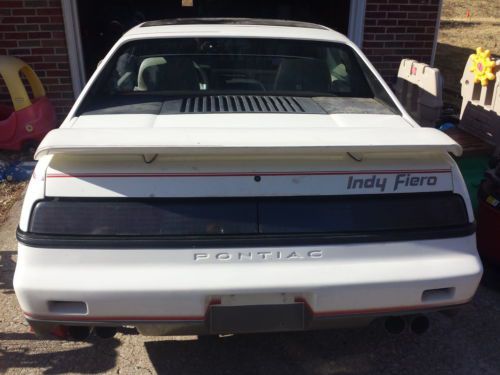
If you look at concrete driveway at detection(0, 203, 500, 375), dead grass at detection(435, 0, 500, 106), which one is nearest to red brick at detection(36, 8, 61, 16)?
concrete driveway at detection(0, 203, 500, 375)

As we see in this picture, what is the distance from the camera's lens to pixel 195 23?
3596 millimetres

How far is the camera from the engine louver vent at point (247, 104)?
2.79 metres

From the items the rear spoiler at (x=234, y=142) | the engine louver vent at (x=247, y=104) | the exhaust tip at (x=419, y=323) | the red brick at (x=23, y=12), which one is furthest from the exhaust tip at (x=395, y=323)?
the red brick at (x=23, y=12)

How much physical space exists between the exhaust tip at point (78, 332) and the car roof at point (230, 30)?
70.7 inches

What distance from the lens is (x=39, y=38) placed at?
6031 millimetres

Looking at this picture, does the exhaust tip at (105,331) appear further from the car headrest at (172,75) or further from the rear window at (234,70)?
the car headrest at (172,75)

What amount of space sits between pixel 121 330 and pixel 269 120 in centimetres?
125

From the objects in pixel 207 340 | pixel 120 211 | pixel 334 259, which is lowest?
pixel 207 340

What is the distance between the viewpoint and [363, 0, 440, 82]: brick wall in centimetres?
646

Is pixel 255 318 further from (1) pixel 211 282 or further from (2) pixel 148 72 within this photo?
(2) pixel 148 72

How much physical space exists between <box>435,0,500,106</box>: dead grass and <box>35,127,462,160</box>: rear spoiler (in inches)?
267

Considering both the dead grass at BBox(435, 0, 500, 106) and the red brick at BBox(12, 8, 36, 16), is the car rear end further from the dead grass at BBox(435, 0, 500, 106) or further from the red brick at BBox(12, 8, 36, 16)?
the dead grass at BBox(435, 0, 500, 106)

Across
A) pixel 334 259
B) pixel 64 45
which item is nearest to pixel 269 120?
pixel 334 259

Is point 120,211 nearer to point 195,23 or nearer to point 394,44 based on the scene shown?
point 195,23
